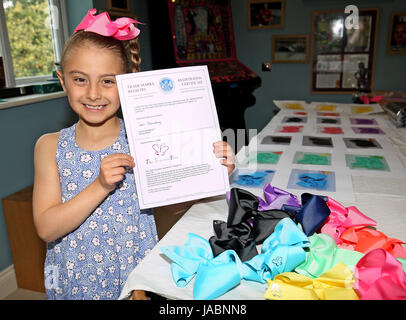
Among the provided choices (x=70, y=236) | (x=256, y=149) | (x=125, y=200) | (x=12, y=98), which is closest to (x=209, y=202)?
(x=125, y=200)

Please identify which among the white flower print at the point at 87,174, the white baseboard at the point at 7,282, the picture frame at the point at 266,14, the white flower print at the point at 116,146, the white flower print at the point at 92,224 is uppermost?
the picture frame at the point at 266,14

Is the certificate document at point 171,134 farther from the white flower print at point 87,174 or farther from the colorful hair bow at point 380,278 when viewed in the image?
the colorful hair bow at point 380,278

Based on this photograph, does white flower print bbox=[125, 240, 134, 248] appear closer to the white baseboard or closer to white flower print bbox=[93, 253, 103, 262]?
white flower print bbox=[93, 253, 103, 262]

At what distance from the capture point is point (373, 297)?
551 mm

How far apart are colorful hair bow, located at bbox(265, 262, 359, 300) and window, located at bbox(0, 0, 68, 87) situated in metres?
2.00

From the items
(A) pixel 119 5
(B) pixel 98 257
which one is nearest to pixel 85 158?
(B) pixel 98 257

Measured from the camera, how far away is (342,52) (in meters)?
3.46

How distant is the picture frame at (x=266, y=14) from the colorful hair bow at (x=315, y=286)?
3335mm

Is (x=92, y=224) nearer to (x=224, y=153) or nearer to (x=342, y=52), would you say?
(x=224, y=153)

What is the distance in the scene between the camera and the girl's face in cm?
87

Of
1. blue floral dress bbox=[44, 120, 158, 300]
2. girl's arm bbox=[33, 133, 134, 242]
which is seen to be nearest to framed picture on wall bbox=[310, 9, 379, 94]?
blue floral dress bbox=[44, 120, 158, 300]

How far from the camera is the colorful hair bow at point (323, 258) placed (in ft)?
2.09

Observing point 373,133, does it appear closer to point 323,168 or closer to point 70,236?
point 323,168

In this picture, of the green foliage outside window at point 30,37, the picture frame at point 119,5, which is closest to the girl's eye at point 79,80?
the green foliage outside window at point 30,37
